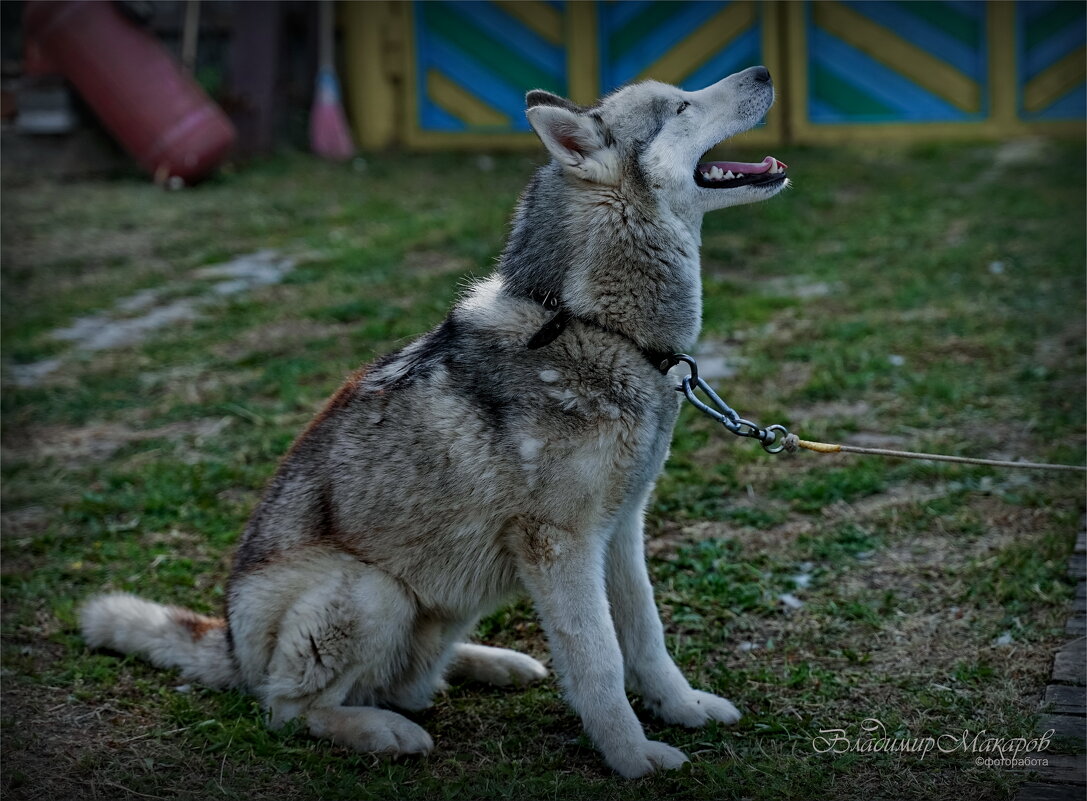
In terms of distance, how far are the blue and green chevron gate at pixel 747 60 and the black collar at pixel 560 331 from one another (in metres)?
8.54

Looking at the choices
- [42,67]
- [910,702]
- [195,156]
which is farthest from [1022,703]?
[42,67]

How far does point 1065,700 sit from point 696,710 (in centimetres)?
107

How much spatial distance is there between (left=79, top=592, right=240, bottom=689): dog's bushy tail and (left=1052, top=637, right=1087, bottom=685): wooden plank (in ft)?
8.48

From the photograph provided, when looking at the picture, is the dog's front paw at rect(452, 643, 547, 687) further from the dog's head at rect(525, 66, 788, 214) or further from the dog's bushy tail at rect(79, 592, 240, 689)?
the dog's head at rect(525, 66, 788, 214)

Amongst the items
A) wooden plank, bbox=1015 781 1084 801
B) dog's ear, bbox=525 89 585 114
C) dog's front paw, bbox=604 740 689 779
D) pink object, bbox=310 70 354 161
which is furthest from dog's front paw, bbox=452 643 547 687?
pink object, bbox=310 70 354 161

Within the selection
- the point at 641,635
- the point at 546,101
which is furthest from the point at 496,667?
the point at 546,101

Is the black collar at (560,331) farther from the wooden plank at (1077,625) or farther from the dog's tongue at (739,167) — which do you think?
the wooden plank at (1077,625)

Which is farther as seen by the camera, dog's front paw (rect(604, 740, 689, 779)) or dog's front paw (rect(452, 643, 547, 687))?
dog's front paw (rect(452, 643, 547, 687))

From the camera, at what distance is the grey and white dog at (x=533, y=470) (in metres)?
3.12

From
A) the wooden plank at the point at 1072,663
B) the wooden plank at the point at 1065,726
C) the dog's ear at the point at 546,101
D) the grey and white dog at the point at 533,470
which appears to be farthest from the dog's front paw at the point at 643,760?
the dog's ear at the point at 546,101

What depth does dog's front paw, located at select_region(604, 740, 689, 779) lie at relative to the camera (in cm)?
309

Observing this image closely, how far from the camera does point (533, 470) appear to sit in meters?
3.09

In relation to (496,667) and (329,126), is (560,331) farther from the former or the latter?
(329,126)

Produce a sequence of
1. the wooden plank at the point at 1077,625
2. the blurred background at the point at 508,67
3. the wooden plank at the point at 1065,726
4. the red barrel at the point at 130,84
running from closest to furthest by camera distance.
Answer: the wooden plank at the point at 1065,726
the wooden plank at the point at 1077,625
the red barrel at the point at 130,84
the blurred background at the point at 508,67
